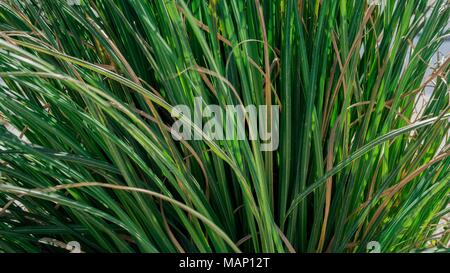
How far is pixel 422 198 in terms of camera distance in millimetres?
657

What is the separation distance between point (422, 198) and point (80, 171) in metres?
0.39

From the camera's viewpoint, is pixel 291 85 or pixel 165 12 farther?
pixel 291 85

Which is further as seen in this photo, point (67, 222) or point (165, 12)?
point (67, 222)

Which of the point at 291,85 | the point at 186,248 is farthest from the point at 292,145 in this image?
the point at 186,248

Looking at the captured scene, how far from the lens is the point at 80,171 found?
68cm

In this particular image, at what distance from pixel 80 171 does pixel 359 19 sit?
375 millimetres

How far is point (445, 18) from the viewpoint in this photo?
2.59 ft

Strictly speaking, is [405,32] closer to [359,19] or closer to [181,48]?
[359,19]
